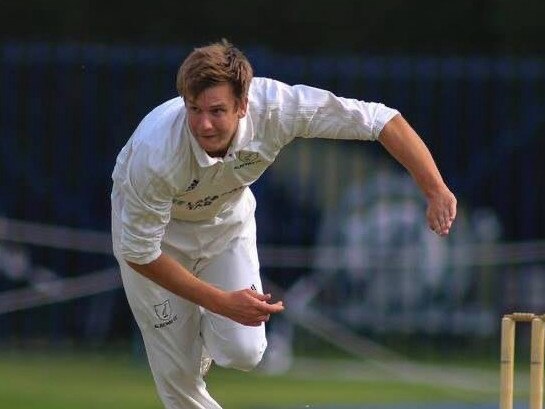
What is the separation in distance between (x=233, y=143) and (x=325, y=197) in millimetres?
5043

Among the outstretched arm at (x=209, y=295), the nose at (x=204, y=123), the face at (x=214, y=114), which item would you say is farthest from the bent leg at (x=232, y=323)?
the nose at (x=204, y=123)

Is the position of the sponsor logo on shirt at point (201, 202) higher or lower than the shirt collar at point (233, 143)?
lower

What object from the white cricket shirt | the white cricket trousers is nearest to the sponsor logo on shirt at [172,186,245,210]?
the white cricket shirt

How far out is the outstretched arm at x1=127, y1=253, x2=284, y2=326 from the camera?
5852 mm

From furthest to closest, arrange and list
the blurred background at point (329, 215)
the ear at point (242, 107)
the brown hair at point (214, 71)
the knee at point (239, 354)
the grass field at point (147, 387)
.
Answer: the blurred background at point (329, 215), the grass field at point (147, 387), the knee at point (239, 354), the ear at point (242, 107), the brown hair at point (214, 71)

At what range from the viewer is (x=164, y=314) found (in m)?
6.74

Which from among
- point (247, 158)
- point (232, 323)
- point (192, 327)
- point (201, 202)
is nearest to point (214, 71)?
point (247, 158)

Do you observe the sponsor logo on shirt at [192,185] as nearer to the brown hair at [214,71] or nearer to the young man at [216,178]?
the young man at [216,178]

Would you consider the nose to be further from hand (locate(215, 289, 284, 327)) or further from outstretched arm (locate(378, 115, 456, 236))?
outstretched arm (locate(378, 115, 456, 236))

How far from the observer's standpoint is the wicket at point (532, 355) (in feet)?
19.1

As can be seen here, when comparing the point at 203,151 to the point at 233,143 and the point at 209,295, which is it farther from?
the point at 209,295

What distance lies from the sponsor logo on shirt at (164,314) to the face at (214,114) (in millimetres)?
982

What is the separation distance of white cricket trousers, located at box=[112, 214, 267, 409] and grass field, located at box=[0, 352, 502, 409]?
98.9 inches

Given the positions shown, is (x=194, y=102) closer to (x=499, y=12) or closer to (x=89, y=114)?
(x=89, y=114)
